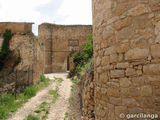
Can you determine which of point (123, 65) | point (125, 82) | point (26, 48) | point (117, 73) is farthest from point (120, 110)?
point (26, 48)

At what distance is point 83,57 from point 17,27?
6370mm

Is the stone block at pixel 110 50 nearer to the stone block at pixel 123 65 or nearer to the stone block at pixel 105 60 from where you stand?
the stone block at pixel 105 60

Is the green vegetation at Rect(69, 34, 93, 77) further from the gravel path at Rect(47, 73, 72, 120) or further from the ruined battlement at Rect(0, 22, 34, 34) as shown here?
the ruined battlement at Rect(0, 22, 34, 34)

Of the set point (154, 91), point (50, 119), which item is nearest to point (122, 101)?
point (154, 91)

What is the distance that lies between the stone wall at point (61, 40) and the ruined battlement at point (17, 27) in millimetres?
8873

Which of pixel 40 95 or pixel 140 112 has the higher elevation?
pixel 140 112

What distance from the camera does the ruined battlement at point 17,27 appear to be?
11.0 meters

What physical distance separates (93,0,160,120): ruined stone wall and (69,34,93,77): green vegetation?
391 inches

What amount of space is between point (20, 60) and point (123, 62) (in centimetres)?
965

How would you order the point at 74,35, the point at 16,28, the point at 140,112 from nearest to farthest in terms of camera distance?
the point at 140,112, the point at 16,28, the point at 74,35

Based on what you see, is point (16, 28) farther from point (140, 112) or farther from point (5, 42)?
point (140, 112)

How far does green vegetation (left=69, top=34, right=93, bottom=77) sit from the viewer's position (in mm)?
13727

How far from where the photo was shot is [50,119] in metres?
6.45

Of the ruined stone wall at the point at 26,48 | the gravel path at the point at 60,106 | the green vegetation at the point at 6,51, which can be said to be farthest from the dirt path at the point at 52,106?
the green vegetation at the point at 6,51
